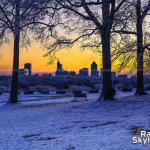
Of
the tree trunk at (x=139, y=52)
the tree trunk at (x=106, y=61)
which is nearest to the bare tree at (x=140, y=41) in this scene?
the tree trunk at (x=139, y=52)

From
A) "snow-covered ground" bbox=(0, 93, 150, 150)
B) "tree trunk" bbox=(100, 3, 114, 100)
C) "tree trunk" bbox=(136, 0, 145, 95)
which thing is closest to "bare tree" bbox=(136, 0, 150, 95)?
"tree trunk" bbox=(136, 0, 145, 95)

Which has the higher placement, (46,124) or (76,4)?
(76,4)

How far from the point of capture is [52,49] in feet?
106

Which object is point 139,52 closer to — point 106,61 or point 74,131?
point 106,61

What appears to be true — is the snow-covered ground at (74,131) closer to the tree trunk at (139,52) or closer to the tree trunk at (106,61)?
the tree trunk at (139,52)

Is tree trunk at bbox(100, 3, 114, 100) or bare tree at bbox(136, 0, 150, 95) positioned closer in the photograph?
bare tree at bbox(136, 0, 150, 95)

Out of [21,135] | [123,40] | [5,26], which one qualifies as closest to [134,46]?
[123,40]

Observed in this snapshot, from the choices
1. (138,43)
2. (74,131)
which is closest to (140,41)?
(138,43)

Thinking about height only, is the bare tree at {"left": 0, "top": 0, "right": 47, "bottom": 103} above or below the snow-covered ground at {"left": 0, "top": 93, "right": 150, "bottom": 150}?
above

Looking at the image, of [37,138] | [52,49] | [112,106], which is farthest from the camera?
[52,49]

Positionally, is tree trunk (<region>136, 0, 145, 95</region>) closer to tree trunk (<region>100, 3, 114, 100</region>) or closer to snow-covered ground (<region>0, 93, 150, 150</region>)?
tree trunk (<region>100, 3, 114, 100</region>)

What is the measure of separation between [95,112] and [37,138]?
9.35m

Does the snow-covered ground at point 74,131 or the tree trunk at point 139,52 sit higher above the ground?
the tree trunk at point 139,52

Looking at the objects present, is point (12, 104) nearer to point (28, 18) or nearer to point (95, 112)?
point (28, 18)
